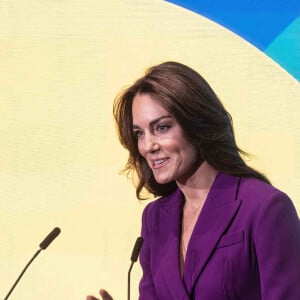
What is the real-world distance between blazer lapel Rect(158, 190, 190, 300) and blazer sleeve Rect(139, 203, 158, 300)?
0.18 feet

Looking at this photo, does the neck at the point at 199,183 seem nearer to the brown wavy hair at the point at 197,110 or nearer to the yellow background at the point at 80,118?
the brown wavy hair at the point at 197,110

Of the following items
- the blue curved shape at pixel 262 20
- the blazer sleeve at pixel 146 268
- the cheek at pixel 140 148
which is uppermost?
the blue curved shape at pixel 262 20

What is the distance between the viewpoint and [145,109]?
1444 mm

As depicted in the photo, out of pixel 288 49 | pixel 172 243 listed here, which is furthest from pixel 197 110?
pixel 288 49

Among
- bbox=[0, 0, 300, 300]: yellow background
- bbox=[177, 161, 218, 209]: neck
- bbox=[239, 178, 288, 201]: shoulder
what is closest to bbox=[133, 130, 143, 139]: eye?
bbox=[177, 161, 218, 209]: neck

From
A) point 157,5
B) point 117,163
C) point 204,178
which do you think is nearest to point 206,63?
point 157,5

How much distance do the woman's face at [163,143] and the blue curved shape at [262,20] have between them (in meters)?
0.61

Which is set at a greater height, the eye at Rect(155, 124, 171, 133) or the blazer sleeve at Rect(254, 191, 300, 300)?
the eye at Rect(155, 124, 171, 133)

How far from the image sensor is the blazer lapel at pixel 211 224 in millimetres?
1372

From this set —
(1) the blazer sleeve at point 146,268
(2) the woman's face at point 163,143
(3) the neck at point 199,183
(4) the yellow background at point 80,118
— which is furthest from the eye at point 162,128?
(4) the yellow background at point 80,118

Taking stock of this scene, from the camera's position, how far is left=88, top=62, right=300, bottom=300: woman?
1280 mm

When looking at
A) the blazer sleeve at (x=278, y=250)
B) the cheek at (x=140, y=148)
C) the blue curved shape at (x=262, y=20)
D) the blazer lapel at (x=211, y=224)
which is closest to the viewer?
the blazer sleeve at (x=278, y=250)

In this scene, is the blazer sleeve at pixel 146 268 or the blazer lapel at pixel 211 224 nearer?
the blazer lapel at pixel 211 224

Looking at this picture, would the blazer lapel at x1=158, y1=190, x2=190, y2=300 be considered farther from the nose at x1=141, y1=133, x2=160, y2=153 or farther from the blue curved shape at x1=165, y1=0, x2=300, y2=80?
the blue curved shape at x1=165, y1=0, x2=300, y2=80
